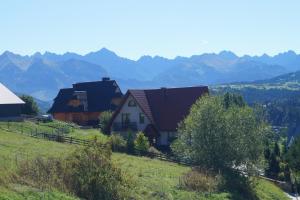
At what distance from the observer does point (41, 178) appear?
23141mm

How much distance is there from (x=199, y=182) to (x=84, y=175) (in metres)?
10.6

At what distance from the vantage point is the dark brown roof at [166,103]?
64.5 m

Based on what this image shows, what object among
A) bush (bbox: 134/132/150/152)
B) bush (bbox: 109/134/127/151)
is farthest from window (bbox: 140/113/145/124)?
bush (bbox: 109/134/127/151)

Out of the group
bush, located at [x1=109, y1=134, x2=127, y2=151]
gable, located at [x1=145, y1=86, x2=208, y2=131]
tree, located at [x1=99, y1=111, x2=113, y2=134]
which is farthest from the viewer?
tree, located at [x1=99, y1=111, x2=113, y2=134]

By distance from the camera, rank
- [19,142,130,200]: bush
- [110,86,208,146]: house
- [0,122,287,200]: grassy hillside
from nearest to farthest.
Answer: [0,122,287,200]: grassy hillside, [19,142,130,200]: bush, [110,86,208,146]: house

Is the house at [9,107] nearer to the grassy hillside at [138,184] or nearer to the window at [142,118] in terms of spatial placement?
the window at [142,118]

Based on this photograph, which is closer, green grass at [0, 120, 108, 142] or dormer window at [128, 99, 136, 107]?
green grass at [0, 120, 108, 142]

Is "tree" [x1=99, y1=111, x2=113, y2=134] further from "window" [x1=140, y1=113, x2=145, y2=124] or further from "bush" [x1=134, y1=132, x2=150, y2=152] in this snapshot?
"bush" [x1=134, y1=132, x2=150, y2=152]

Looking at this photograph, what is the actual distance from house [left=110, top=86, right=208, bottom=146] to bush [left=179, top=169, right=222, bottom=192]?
28.5 metres

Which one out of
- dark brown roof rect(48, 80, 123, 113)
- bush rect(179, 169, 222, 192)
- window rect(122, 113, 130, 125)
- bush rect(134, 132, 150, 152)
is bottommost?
bush rect(179, 169, 222, 192)

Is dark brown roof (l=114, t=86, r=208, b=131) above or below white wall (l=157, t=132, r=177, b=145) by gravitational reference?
above


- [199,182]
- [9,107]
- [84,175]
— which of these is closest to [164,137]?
[9,107]

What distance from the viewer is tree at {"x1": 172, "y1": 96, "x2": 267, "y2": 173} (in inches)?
1555

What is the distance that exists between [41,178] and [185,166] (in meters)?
22.9
